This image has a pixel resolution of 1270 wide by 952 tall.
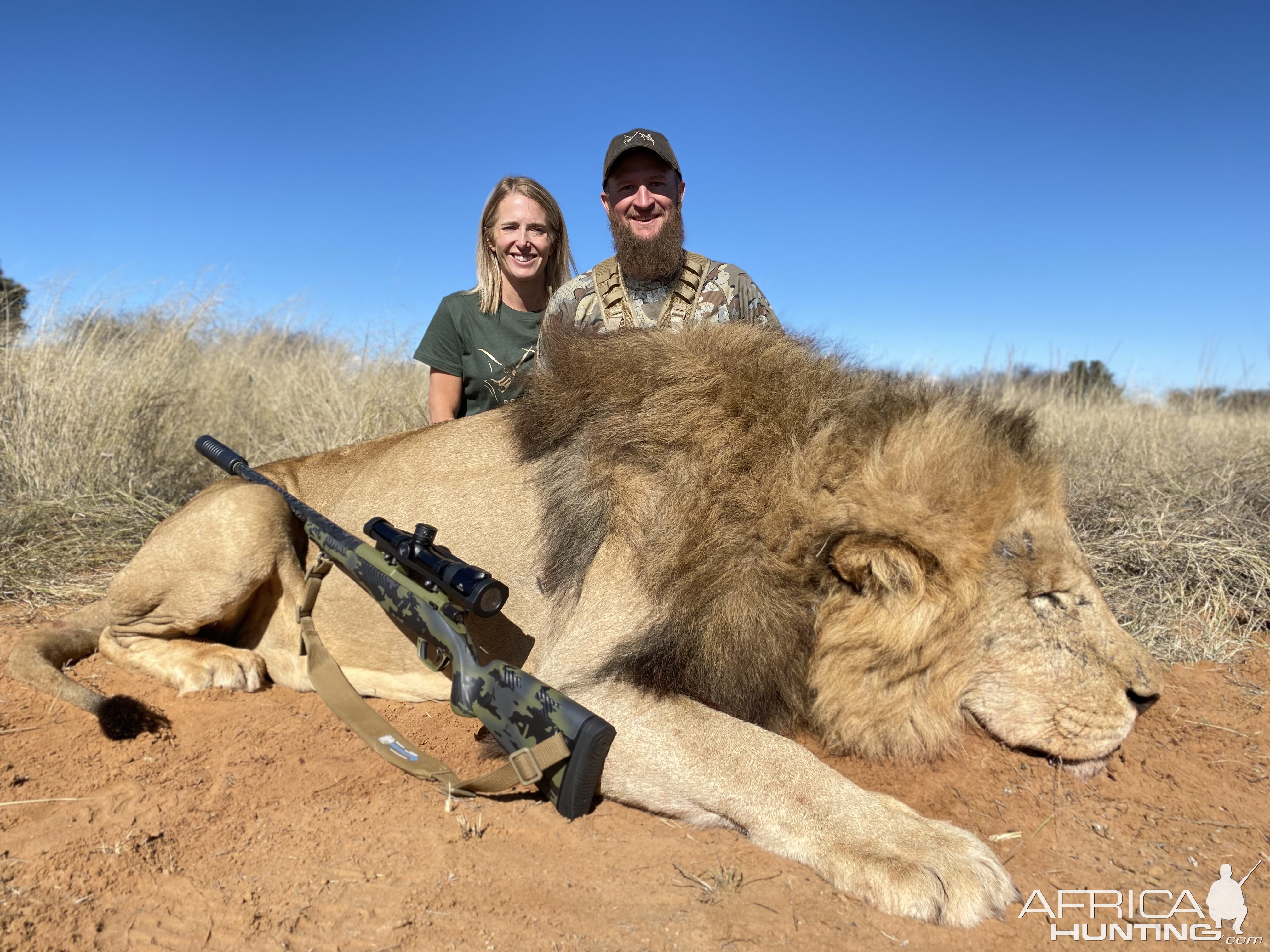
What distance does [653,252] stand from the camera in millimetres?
4895

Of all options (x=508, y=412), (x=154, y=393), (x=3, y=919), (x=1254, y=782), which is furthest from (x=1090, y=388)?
(x=3, y=919)

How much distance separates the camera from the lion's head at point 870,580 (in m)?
2.34

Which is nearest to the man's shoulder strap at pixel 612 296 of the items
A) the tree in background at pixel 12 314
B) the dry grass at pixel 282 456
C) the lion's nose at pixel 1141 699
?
the dry grass at pixel 282 456

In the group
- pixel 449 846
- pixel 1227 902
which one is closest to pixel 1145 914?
pixel 1227 902

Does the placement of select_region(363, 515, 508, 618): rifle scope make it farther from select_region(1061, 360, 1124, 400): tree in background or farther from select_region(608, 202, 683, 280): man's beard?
select_region(1061, 360, 1124, 400): tree in background

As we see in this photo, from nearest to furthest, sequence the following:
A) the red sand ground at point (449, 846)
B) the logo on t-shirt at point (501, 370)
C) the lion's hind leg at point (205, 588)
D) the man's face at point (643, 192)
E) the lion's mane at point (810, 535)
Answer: the red sand ground at point (449, 846) < the lion's mane at point (810, 535) < the lion's hind leg at point (205, 588) < the man's face at point (643, 192) < the logo on t-shirt at point (501, 370)

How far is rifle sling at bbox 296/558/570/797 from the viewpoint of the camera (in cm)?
225

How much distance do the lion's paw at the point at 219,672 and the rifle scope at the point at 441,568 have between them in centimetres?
96

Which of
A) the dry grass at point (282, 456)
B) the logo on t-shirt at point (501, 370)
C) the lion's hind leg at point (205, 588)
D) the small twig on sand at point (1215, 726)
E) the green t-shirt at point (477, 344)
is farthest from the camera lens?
the green t-shirt at point (477, 344)

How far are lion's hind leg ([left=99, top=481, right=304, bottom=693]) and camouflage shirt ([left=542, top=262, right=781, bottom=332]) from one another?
2186mm

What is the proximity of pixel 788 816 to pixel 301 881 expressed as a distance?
1276 millimetres

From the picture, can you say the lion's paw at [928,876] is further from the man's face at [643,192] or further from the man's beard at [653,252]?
the man's face at [643,192]

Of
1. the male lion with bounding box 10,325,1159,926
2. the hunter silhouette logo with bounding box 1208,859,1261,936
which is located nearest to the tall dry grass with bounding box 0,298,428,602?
the male lion with bounding box 10,325,1159,926

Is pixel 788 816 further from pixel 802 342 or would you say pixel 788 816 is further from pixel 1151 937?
pixel 802 342
